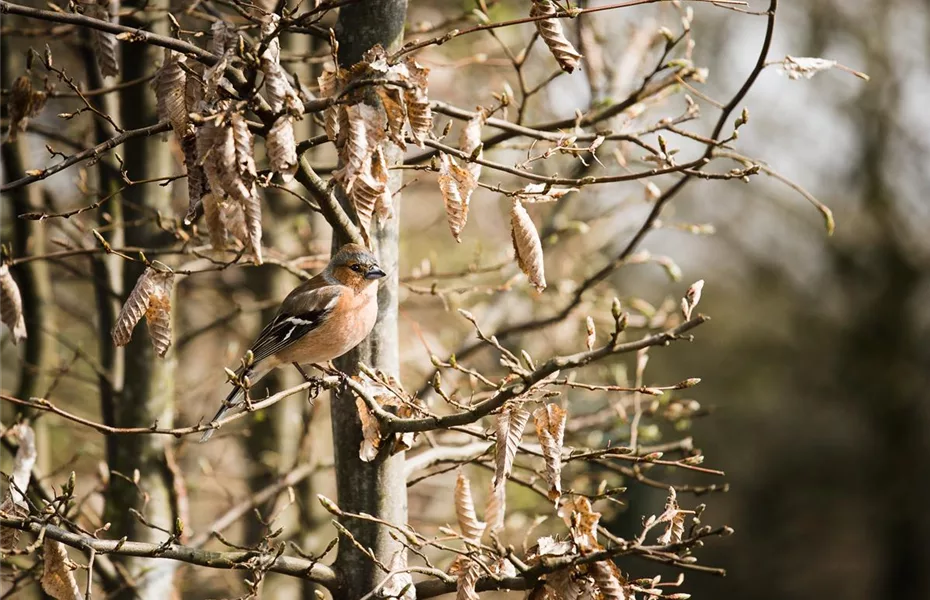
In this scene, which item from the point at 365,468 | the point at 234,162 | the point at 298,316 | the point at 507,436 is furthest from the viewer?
the point at 298,316

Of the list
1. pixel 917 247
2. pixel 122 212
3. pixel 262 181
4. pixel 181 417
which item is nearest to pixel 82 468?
pixel 181 417

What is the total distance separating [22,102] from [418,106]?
1.23 meters

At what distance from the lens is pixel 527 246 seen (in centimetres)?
275

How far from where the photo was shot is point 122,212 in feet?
17.6

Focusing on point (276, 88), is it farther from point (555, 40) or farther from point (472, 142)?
point (555, 40)

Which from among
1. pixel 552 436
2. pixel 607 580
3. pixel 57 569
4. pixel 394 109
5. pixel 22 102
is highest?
pixel 22 102

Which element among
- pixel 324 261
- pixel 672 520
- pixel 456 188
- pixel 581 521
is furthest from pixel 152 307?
pixel 324 261

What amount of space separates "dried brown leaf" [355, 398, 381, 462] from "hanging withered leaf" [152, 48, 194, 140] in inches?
45.4

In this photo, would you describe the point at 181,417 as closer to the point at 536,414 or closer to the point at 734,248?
the point at 536,414

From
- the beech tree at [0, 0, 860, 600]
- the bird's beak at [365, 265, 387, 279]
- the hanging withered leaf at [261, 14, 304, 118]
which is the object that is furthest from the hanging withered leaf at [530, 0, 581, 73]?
the bird's beak at [365, 265, 387, 279]

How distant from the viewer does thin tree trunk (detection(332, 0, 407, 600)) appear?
11.4ft

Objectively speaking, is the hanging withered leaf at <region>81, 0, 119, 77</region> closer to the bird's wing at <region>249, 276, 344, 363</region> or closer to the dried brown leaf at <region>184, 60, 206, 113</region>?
the dried brown leaf at <region>184, 60, 206, 113</region>

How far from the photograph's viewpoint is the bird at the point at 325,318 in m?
3.62

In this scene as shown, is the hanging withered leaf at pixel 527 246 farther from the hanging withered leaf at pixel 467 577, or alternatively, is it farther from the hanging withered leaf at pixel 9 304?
the hanging withered leaf at pixel 9 304
